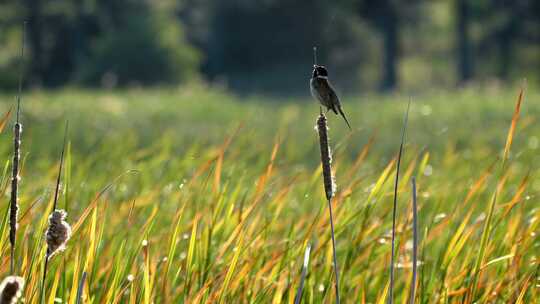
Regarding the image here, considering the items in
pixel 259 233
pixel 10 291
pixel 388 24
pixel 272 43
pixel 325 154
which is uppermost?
pixel 325 154

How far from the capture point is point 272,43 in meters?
46.2

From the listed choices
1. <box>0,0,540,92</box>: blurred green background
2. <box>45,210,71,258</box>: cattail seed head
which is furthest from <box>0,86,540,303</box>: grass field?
<box>0,0,540,92</box>: blurred green background

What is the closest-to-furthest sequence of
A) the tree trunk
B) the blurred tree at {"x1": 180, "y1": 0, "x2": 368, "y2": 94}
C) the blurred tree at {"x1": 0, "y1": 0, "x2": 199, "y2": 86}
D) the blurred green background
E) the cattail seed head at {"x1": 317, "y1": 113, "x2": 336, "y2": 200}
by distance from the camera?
the cattail seed head at {"x1": 317, "y1": 113, "x2": 336, "y2": 200}, the blurred tree at {"x1": 0, "y1": 0, "x2": 199, "y2": 86}, the blurred green background, the tree trunk, the blurred tree at {"x1": 180, "y1": 0, "x2": 368, "y2": 94}

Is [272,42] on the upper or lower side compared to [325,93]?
lower

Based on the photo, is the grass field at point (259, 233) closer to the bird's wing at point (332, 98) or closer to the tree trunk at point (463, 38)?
the bird's wing at point (332, 98)

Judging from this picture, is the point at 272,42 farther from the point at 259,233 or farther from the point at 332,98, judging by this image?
the point at 332,98

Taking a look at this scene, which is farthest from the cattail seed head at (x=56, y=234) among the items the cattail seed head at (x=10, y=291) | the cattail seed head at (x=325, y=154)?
the cattail seed head at (x=325, y=154)

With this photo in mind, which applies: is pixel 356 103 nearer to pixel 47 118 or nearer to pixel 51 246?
pixel 47 118

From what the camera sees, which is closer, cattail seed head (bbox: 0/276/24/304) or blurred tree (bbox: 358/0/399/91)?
cattail seed head (bbox: 0/276/24/304)

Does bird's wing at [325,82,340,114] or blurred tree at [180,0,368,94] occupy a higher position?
bird's wing at [325,82,340,114]

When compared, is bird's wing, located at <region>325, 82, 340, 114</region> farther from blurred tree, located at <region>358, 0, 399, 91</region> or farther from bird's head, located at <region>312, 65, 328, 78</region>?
blurred tree, located at <region>358, 0, 399, 91</region>

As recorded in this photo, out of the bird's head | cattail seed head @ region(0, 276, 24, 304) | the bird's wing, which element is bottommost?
cattail seed head @ region(0, 276, 24, 304)

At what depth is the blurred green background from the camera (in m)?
36.4

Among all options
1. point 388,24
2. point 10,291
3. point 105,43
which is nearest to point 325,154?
point 10,291
